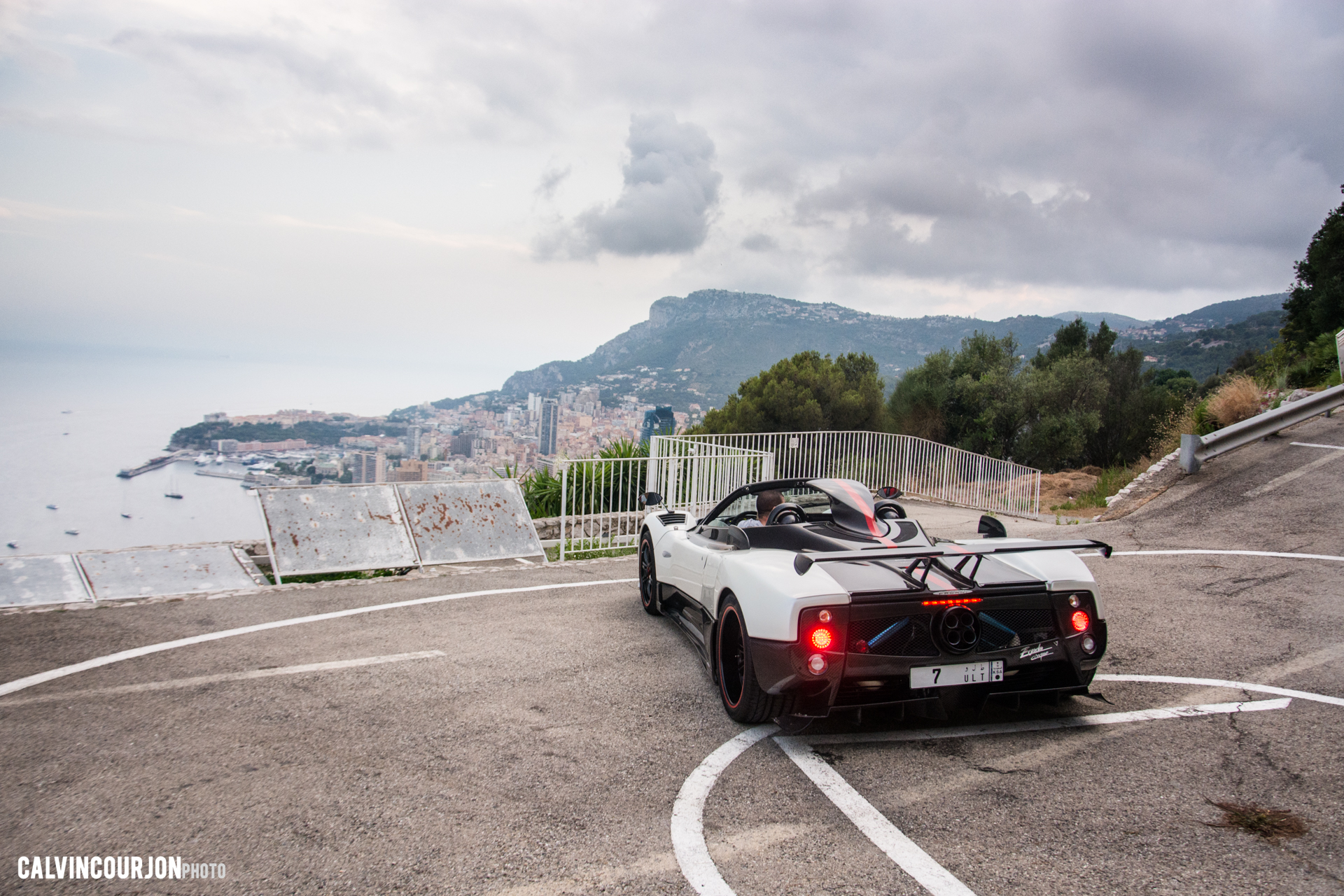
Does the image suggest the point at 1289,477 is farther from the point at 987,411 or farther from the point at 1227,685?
the point at 987,411

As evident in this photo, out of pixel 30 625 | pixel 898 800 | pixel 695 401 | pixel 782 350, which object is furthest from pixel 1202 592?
pixel 782 350

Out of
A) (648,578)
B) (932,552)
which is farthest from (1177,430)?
(932,552)

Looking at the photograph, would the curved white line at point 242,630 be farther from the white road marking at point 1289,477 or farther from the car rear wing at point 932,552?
the white road marking at point 1289,477

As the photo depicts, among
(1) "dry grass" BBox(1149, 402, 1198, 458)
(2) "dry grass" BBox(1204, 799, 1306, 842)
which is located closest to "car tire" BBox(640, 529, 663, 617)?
(2) "dry grass" BBox(1204, 799, 1306, 842)

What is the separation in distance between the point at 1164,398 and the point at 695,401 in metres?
32.5

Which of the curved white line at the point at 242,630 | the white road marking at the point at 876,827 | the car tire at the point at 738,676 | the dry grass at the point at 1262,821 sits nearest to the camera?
the white road marking at the point at 876,827

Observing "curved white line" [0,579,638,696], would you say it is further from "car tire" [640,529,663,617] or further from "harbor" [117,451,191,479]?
"harbor" [117,451,191,479]

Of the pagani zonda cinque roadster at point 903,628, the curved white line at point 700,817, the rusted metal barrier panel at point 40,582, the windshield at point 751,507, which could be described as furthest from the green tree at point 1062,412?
the rusted metal barrier panel at point 40,582

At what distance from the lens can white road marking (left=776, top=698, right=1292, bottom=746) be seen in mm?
3959

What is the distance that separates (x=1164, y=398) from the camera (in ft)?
108

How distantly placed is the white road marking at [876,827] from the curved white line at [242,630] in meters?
4.04

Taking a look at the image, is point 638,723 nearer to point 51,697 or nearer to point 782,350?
point 51,697

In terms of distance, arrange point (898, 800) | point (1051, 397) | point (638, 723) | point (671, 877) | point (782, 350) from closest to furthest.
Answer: point (671, 877) → point (898, 800) → point (638, 723) → point (1051, 397) → point (782, 350)

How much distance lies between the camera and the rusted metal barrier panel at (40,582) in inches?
249
